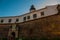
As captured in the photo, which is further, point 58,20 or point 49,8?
point 49,8

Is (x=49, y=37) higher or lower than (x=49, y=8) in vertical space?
lower

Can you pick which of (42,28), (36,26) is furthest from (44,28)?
(36,26)

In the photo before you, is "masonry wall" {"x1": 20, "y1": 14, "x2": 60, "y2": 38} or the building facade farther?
the building facade

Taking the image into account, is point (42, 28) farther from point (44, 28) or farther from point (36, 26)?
point (36, 26)

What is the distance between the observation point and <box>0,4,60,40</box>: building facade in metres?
28.8

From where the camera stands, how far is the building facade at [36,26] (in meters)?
28.8

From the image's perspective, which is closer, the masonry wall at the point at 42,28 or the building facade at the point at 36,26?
the masonry wall at the point at 42,28

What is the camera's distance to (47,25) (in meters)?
29.8

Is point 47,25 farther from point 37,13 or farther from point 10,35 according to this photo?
point 10,35

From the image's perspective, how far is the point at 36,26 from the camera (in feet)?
105

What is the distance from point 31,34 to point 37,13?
799 centimetres

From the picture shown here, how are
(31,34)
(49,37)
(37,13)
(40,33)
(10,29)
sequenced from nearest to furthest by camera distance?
1. (49,37)
2. (40,33)
3. (31,34)
4. (37,13)
5. (10,29)

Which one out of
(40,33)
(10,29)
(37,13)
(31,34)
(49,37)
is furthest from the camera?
(10,29)

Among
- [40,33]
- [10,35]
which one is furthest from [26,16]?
[40,33]
